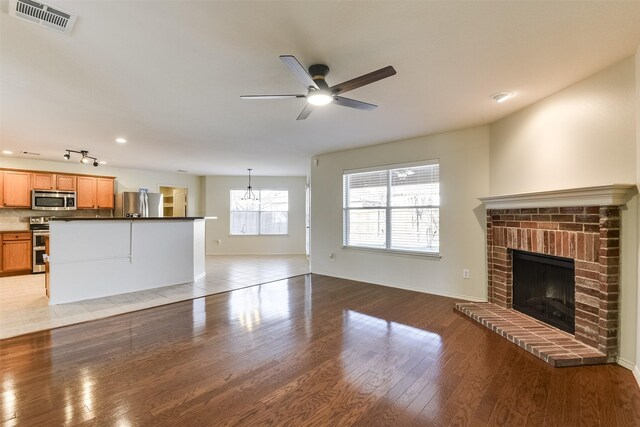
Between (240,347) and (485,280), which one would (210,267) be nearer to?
(240,347)

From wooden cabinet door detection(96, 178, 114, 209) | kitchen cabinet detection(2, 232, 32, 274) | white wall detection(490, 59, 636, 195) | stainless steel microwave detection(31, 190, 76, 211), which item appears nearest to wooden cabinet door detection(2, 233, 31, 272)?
kitchen cabinet detection(2, 232, 32, 274)

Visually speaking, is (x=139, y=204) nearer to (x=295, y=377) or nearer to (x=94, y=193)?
(x=94, y=193)

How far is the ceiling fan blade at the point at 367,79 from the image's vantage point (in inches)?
79.0

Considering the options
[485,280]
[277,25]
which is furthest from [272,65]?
[485,280]

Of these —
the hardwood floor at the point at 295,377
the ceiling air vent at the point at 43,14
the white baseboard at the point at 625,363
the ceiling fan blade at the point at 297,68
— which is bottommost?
the hardwood floor at the point at 295,377

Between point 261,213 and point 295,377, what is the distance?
7.27 m

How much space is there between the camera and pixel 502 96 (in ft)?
10.1

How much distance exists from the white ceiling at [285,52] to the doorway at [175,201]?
495 centimetres

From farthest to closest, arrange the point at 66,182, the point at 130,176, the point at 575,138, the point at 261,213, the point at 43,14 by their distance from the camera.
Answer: the point at 261,213 → the point at 130,176 → the point at 66,182 → the point at 575,138 → the point at 43,14

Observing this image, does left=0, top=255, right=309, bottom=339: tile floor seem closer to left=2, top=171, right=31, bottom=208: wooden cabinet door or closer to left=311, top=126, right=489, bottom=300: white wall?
left=2, top=171, right=31, bottom=208: wooden cabinet door

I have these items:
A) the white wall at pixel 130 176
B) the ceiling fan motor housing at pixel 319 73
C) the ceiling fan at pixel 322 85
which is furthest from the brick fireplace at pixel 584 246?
the white wall at pixel 130 176

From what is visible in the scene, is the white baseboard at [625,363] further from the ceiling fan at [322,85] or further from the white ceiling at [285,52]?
the ceiling fan at [322,85]

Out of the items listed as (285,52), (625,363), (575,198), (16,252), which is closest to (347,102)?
(285,52)

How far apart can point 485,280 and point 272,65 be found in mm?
3864
